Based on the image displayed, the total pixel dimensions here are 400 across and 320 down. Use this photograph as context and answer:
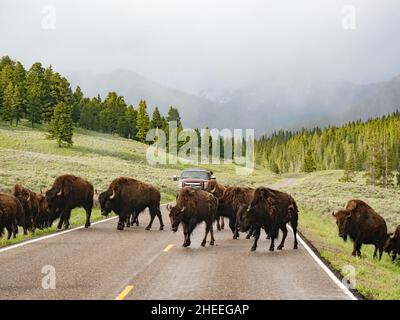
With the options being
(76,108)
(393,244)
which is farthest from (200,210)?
(76,108)

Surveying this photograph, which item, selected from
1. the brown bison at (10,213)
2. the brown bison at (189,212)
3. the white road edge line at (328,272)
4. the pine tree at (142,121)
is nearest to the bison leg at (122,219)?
the brown bison at (10,213)

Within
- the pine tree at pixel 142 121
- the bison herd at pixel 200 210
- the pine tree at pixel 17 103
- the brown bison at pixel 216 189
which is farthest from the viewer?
the pine tree at pixel 142 121

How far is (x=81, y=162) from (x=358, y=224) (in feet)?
177

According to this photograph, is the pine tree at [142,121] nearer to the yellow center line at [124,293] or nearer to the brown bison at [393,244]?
the brown bison at [393,244]

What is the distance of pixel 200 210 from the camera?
15.5 m

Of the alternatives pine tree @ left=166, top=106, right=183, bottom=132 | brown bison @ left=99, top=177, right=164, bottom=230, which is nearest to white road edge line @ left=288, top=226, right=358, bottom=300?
brown bison @ left=99, top=177, right=164, bottom=230

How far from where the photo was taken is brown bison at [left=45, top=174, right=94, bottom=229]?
18500 millimetres

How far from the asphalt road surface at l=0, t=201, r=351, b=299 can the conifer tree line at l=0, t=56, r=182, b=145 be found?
71512mm

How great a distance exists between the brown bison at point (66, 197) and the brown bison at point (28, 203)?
47 cm

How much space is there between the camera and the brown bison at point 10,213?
15.3m

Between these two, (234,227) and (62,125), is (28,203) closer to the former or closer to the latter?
(234,227)

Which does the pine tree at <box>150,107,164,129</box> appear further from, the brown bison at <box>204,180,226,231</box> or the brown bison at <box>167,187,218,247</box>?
the brown bison at <box>167,187,218,247</box>
